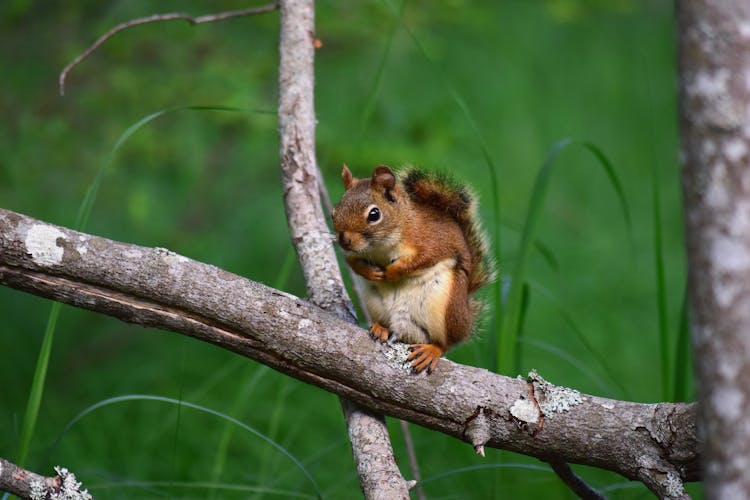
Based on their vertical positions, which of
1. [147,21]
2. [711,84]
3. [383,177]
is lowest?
[711,84]

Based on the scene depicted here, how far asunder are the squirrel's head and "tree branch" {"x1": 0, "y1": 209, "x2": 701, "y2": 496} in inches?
11.0

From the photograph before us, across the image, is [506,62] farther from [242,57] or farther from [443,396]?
[443,396]

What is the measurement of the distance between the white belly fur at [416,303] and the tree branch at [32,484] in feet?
2.44

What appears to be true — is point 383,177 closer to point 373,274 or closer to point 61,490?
point 373,274

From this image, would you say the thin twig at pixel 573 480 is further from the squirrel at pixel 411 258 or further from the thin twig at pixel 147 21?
the thin twig at pixel 147 21

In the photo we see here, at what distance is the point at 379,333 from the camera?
1.81 meters

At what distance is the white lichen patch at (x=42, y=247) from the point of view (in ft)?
5.34

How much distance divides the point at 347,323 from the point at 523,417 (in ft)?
1.35

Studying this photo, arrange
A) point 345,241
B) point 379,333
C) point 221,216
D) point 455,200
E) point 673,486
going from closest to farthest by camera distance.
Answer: point 673,486 < point 379,333 < point 345,241 < point 455,200 < point 221,216

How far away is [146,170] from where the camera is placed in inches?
160

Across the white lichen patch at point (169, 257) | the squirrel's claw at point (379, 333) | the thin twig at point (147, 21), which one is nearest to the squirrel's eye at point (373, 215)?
the squirrel's claw at point (379, 333)

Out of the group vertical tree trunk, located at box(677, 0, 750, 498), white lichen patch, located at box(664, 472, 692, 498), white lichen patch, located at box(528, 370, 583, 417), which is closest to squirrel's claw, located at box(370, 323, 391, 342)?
white lichen patch, located at box(528, 370, 583, 417)

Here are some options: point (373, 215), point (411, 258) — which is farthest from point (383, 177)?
point (411, 258)

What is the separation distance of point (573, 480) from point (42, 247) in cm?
118
